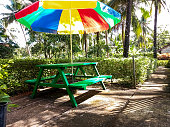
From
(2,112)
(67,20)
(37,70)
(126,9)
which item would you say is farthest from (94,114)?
(126,9)

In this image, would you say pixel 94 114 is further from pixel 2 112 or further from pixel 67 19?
pixel 67 19

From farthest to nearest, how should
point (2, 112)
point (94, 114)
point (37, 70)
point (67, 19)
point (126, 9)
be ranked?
point (126, 9) < point (67, 19) < point (37, 70) < point (94, 114) < point (2, 112)

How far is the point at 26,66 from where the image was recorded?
420cm

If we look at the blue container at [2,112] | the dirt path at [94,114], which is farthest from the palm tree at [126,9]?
the blue container at [2,112]

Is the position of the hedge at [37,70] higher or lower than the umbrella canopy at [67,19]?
lower

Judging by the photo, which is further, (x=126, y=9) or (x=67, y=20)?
(x=126, y=9)

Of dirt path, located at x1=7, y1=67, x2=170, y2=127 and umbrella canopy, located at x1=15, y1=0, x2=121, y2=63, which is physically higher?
umbrella canopy, located at x1=15, y1=0, x2=121, y2=63

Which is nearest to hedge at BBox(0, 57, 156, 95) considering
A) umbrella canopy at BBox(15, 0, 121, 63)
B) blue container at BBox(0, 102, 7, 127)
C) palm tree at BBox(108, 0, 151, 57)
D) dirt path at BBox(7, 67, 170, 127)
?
dirt path at BBox(7, 67, 170, 127)

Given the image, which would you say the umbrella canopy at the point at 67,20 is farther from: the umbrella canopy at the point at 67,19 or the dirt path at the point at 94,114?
the dirt path at the point at 94,114

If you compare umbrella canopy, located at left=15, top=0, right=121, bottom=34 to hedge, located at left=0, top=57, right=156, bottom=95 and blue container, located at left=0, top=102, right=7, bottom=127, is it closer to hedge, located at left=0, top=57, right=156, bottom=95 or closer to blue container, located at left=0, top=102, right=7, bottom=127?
hedge, located at left=0, top=57, right=156, bottom=95

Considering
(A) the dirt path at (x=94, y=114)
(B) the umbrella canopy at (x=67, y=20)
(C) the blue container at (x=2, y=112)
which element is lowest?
(A) the dirt path at (x=94, y=114)

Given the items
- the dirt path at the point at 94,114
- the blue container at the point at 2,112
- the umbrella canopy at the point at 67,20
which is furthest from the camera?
the umbrella canopy at the point at 67,20

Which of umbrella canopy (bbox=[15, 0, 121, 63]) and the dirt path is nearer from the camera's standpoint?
the dirt path

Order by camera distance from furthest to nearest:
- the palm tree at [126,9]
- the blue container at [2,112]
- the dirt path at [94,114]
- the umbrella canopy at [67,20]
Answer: the palm tree at [126,9], the umbrella canopy at [67,20], the dirt path at [94,114], the blue container at [2,112]
